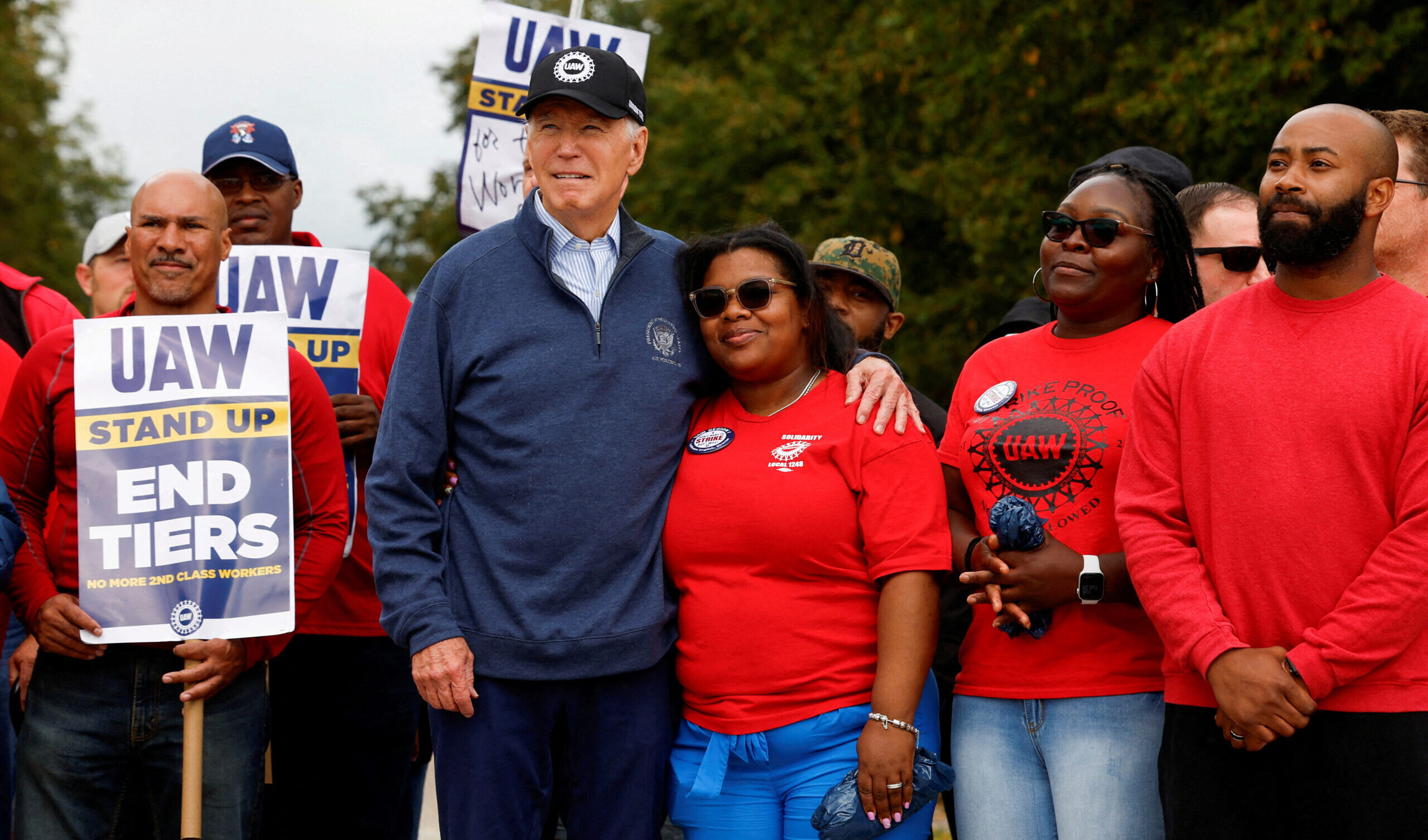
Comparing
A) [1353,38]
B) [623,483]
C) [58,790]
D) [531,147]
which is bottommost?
[58,790]

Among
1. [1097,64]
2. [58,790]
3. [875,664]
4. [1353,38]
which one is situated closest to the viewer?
[875,664]

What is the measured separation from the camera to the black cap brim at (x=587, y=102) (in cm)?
355

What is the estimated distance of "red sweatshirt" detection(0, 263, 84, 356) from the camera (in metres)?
5.09

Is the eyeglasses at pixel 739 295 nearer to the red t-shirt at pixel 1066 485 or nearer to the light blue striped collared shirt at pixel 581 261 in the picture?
the light blue striped collared shirt at pixel 581 261

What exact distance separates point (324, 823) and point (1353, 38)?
971 centimetres

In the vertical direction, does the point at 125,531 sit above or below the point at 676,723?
above

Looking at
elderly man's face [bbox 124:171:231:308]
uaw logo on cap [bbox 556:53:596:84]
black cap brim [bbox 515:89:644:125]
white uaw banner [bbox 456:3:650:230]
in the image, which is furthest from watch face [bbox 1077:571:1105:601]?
white uaw banner [bbox 456:3:650:230]

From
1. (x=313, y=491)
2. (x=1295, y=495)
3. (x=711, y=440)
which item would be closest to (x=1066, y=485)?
(x=1295, y=495)

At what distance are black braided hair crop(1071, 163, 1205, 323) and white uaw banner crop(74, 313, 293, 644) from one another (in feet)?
7.88

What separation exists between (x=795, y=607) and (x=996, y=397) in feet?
2.49

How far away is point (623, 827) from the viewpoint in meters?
3.42

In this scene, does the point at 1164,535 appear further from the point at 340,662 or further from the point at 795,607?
the point at 340,662

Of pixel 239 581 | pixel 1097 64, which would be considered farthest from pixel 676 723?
pixel 1097 64

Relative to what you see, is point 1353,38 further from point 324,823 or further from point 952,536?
point 324,823
